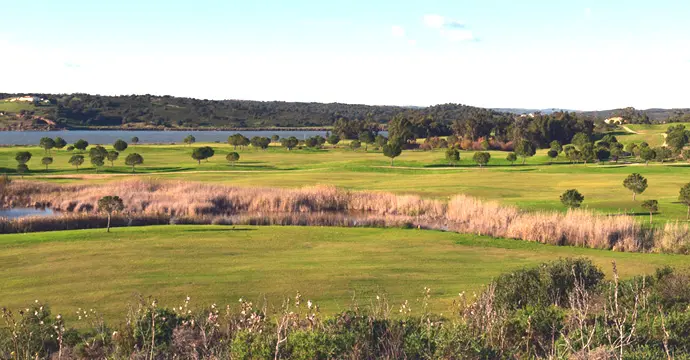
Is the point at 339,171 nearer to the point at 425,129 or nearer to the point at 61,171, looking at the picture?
the point at 61,171

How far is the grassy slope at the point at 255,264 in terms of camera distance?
18.5m

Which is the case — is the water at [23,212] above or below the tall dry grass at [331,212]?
below

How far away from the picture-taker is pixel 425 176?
67250 millimetres

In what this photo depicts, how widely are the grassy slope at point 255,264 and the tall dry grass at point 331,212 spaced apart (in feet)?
7.36

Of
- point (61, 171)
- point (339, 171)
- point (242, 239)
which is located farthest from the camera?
point (339, 171)

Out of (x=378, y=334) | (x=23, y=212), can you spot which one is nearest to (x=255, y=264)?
(x=378, y=334)

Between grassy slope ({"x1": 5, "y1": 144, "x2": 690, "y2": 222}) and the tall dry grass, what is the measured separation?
5.36 m

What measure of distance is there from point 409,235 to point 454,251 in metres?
5.21

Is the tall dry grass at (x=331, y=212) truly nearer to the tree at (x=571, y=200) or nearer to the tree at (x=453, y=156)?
the tree at (x=571, y=200)

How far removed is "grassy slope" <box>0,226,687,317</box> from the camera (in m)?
18.5

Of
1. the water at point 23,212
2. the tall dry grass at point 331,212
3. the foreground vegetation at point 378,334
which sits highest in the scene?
the foreground vegetation at point 378,334

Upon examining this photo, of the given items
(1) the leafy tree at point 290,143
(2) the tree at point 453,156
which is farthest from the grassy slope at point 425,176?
(1) the leafy tree at point 290,143

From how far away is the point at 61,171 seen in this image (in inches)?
2611

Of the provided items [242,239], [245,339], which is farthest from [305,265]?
[245,339]
